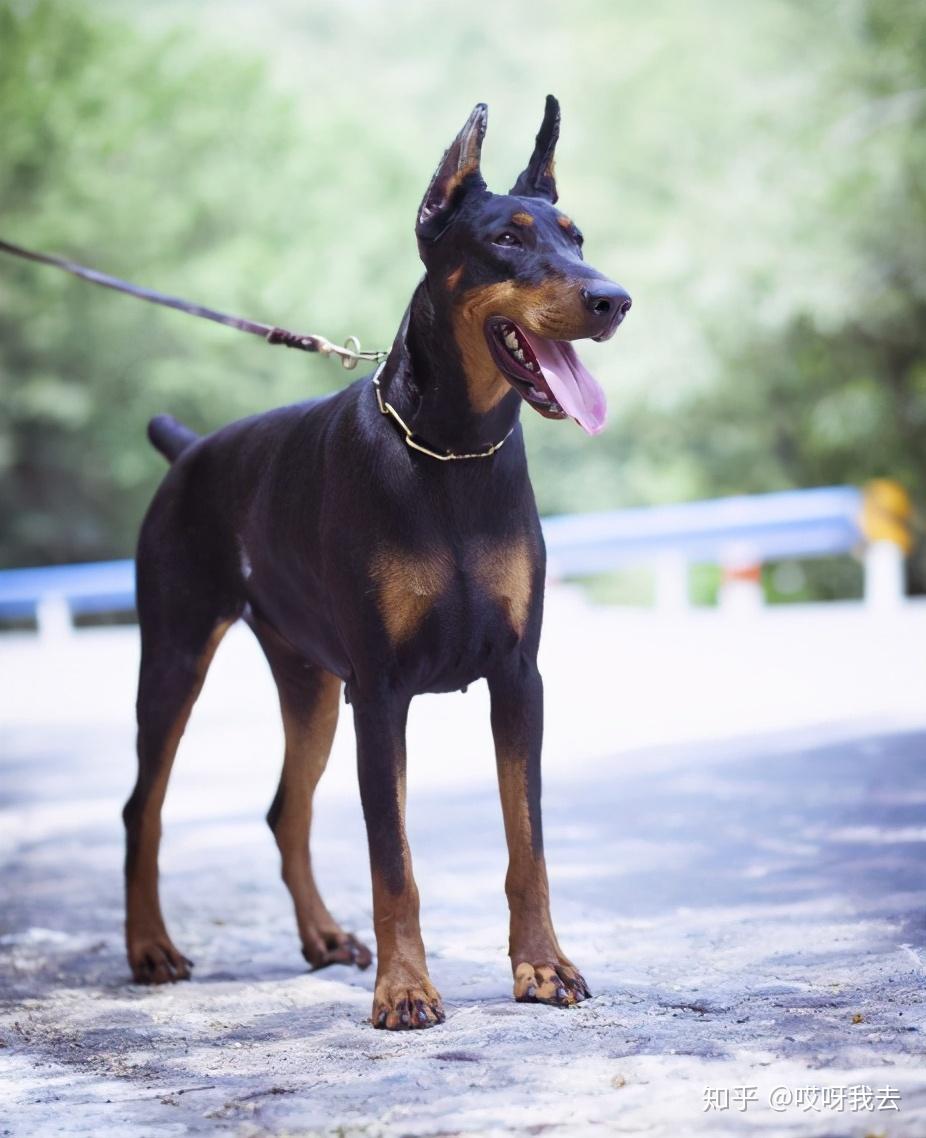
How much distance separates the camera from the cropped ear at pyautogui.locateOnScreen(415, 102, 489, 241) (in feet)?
10.7

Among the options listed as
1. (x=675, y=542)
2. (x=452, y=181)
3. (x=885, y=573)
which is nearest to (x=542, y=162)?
(x=452, y=181)

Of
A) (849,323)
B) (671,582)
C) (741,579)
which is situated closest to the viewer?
(671,582)

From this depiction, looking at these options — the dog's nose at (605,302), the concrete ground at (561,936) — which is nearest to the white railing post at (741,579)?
the concrete ground at (561,936)

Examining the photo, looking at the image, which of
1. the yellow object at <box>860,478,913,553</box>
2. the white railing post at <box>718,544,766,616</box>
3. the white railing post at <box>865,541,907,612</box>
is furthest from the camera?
the white railing post at <box>718,544,766,616</box>

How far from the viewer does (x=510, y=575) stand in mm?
3387

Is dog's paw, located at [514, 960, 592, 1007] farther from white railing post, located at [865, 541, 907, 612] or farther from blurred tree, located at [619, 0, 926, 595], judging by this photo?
blurred tree, located at [619, 0, 926, 595]

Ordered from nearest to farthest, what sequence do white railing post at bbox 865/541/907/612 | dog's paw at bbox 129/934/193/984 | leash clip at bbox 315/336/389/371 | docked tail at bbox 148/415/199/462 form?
1. leash clip at bbox 315/336/389/371
2. dog's paw at bbox 129/934/193/984
3. docked tail at bbox 148/415/199/462
4. white railing post at bbox 865/541/907/612

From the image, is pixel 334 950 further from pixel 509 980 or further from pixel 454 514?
pixel 454 514

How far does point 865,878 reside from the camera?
451 cm

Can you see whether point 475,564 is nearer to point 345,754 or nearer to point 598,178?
point 345,754

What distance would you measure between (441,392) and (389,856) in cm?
101

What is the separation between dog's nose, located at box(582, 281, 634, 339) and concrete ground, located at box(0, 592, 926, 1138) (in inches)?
54.5

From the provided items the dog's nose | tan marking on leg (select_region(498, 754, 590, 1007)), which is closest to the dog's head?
the dog's nose

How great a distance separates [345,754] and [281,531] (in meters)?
5.88
